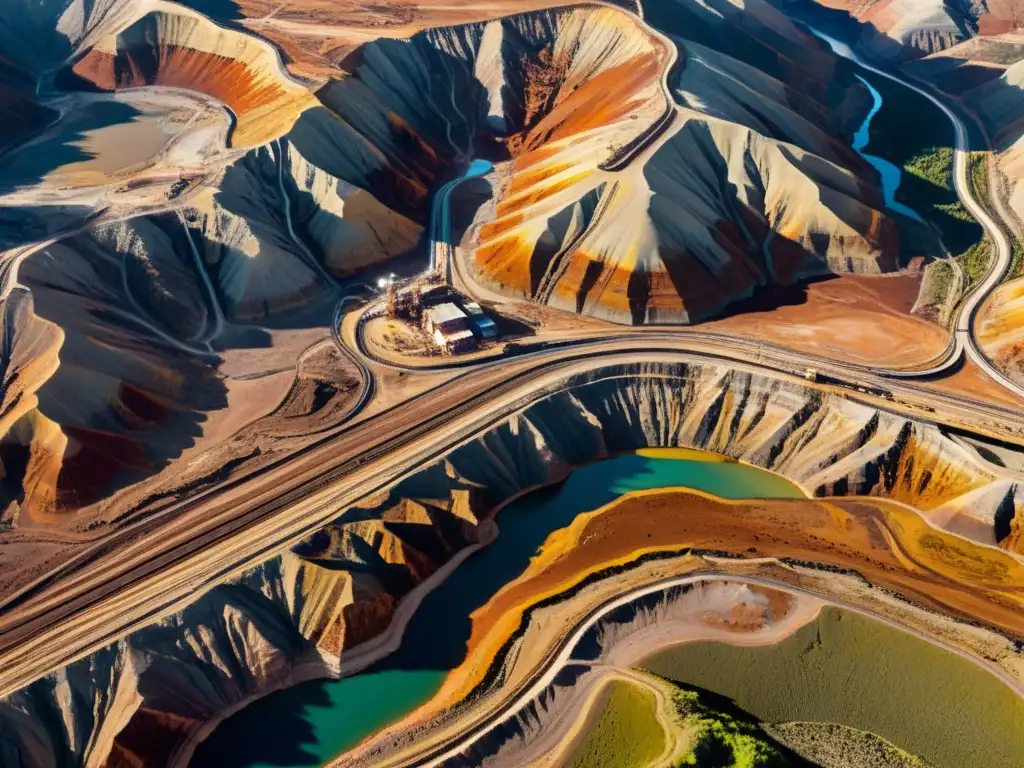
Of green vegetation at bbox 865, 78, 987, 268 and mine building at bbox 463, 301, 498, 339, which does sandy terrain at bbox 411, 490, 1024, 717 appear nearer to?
mine building at bbox 463, 301, 498, 339

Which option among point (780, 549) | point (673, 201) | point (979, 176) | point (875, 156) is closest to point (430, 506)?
point (780, 549)

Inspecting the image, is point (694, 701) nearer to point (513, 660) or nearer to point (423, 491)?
point (513, 660)

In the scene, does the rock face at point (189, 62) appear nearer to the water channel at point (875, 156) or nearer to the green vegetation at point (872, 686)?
the water channel at point (875, 156)

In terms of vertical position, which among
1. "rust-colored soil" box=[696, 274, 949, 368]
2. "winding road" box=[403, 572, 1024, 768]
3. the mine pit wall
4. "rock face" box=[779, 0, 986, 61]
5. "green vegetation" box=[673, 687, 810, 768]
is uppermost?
"rock face" box=[779, 0, 986, 61]

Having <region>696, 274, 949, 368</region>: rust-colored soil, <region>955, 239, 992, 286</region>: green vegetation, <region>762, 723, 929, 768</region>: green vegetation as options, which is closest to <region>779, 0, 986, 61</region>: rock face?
<region>955, 239, 992, 286</region>: green vegetation

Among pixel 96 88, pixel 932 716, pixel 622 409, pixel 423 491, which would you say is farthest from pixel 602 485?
pixel 96 88

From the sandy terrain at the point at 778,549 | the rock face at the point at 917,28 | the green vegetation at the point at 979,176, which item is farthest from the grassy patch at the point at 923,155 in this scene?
the sandy terrain at the point at 778,549
